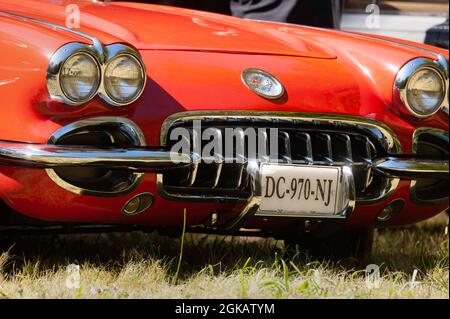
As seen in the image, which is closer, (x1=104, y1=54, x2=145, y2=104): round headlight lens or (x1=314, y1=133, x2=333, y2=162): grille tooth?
(x1=104, y1=54, x2=145, y2=104): round headlight lens

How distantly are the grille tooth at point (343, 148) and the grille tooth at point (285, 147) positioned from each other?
205mm

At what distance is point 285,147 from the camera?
3111mm

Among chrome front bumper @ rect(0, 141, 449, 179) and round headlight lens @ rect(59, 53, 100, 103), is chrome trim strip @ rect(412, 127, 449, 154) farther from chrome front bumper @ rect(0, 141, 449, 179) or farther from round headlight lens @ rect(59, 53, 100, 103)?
round headlight lens @ rect(59, 53, 100, 103)

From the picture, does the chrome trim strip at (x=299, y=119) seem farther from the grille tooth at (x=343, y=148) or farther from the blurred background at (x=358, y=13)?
the blurred background at (x=358, y=13)

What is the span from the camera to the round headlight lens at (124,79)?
112 inches

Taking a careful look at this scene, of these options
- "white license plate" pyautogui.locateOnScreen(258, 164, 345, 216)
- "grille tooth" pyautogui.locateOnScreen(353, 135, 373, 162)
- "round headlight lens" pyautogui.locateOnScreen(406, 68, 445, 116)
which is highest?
"round headlight lens" pyautogui.locateOnScreen(406, 68, 445, 116)

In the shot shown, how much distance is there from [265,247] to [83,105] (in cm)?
132

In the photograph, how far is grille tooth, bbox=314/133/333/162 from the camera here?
10.4ft

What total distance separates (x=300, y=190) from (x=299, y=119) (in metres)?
0.26

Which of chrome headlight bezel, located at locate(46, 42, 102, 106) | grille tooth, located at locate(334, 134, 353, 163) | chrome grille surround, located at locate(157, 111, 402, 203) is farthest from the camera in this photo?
grille tooth, located at locate(334, 134, 353, 163)

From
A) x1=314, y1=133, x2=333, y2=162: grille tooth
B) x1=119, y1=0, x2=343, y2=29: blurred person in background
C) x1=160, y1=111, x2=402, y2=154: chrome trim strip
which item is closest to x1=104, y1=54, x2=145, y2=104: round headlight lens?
x1=160, y1=111, x2=402, y2=154: chrome trim strip

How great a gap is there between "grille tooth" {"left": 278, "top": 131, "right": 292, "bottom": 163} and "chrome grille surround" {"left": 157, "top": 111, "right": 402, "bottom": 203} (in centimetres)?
4

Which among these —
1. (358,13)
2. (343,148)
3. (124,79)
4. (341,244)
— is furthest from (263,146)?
(358,13)
